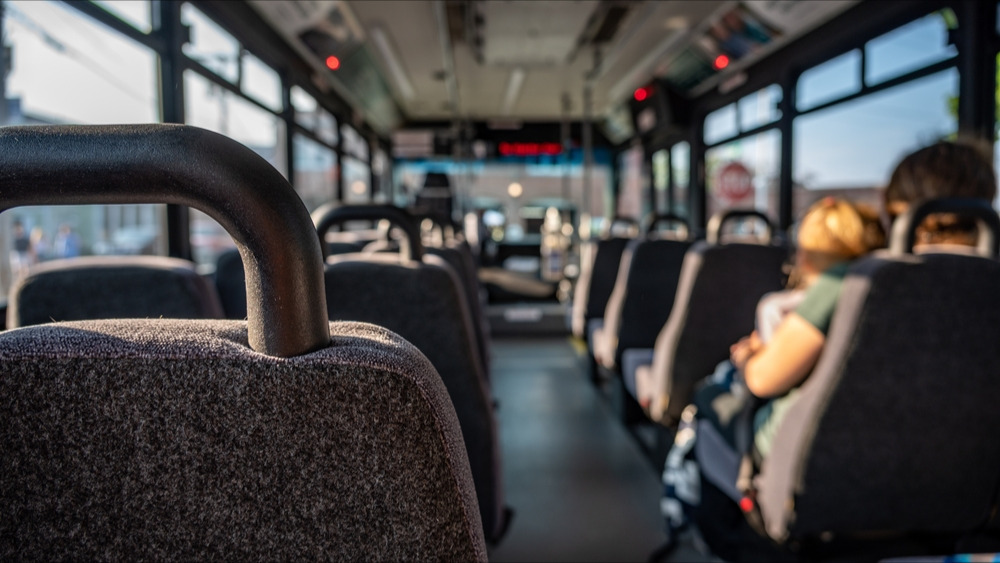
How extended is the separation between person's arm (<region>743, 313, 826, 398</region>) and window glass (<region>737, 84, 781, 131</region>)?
329 cm

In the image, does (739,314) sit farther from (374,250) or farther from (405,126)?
(405,126)

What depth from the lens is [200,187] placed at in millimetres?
392

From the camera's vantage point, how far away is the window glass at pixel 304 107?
454 centimetres

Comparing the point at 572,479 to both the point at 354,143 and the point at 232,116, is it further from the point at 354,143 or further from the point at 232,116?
the point at 354,143

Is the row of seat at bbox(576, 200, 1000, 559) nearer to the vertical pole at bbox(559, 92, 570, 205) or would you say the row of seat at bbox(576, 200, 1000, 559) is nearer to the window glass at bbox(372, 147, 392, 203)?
the vertical pole at bbox(559, 92, 570, 205)

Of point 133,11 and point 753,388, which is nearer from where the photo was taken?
point 753,388

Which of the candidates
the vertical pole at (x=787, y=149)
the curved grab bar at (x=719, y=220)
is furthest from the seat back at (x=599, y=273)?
the curved grab bar at (x=719, y=220)

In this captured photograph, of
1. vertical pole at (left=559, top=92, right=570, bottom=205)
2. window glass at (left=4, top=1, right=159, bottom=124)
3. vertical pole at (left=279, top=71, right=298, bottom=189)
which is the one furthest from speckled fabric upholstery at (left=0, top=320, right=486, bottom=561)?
vertical pole at (left=559, top=92, right=570, bottom=205)

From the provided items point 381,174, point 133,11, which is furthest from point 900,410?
point 381,174

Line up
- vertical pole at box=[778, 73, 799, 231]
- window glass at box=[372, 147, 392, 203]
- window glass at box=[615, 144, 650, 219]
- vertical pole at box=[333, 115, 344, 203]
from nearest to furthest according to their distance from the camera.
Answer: vertical pole at box=[778, 73, 799, 231] < vertical pole at box=[333, 115, 344, 203] < window glass at box=[615, 144, 650, 219] < window glass at box=[372, 147, 392, 203]

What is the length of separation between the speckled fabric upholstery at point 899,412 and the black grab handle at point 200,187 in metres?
1.21

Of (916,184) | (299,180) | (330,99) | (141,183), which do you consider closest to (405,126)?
(330,99)

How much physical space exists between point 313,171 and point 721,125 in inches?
142

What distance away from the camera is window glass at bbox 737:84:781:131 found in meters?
4.47
